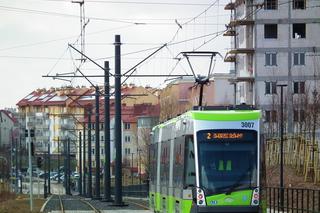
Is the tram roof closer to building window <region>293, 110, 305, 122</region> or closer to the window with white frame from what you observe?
building window <region>293, 110, 305, 122</region>

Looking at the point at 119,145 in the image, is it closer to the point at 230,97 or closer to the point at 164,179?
the point at 164,179

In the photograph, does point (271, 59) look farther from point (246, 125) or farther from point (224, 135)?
point (224, 135)

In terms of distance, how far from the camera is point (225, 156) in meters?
21.7

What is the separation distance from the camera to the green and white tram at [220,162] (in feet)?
69.8

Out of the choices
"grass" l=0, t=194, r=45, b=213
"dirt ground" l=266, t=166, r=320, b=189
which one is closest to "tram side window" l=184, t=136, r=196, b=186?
"dirt ground" l=266, t=166, r=320, b=189

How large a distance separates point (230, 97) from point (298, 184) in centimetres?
6452

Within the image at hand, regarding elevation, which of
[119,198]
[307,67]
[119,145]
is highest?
[307,67]

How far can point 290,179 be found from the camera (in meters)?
46.0

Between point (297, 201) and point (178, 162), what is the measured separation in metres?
7.59

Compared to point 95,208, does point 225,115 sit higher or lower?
higher

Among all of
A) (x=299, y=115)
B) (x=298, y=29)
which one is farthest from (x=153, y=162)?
(x=298, y=29)

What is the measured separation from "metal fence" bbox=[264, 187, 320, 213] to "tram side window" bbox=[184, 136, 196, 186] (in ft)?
7.42

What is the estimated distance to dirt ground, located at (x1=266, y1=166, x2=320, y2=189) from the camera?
42234mm

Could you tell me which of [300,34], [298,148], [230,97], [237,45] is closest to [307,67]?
[300,34]
